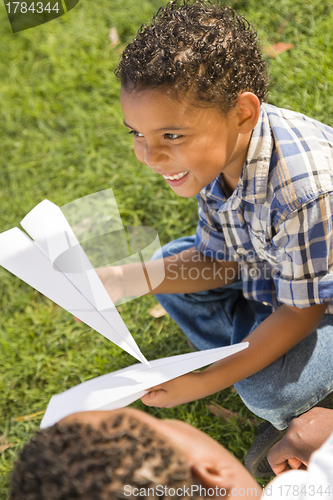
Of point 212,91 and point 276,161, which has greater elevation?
point 212,91

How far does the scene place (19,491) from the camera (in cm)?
61

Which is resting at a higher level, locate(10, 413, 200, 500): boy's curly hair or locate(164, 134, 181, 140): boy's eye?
locate(164, 134, 181, 140): boy's eye

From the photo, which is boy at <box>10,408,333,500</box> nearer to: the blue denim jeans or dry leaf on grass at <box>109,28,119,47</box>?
the blue denim jeans

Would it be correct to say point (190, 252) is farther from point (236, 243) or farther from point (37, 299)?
point (37, 299)

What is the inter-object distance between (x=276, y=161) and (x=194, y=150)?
0.72 ft

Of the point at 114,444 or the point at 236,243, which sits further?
the point at 236,243

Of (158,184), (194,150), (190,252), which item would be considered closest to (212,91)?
(194,150)

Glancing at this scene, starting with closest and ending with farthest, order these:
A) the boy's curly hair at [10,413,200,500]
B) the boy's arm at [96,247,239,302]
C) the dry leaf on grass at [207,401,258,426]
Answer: the boy's curly hair at [10,413,200,500], the boy's arm at [96,247,239,302], the dry leaf on grass at [207,401,258,426]

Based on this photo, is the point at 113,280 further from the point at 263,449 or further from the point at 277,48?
the point at 277,48

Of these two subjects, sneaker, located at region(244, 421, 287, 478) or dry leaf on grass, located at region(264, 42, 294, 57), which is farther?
dry leaf on grass, located at region(264, 42, 294, 57)

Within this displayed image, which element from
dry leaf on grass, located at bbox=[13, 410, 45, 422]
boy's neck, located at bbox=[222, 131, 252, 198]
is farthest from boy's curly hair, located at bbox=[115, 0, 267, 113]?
dry leaf on grass, located at bbox=[13, 410, 45, 422]

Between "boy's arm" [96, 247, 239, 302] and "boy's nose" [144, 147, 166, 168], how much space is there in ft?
1.47

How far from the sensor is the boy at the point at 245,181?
915 mm

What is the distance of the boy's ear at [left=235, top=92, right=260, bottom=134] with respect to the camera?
0.96 metres
